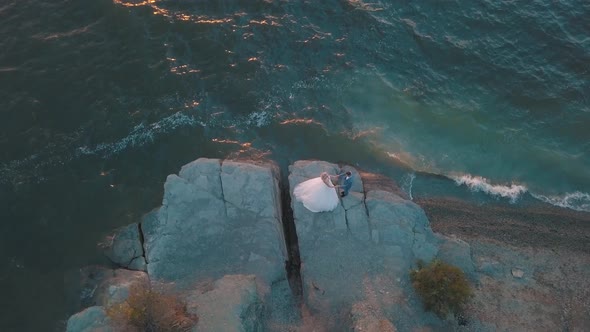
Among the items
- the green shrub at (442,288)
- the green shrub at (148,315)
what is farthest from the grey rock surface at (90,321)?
the green shrub at (442,288)

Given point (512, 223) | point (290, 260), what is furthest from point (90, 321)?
point (512, 223)

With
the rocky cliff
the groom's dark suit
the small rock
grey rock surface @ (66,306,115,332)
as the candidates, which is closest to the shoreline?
the rocky cliff

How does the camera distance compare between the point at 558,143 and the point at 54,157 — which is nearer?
the point at 54,157

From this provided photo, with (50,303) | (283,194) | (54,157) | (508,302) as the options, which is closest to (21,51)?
(54,157)

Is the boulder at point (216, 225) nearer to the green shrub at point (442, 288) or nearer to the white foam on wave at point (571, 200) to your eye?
the green shrub at point (442, 288)

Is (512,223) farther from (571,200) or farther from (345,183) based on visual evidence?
(345,183)

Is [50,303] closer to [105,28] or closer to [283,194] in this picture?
[283,194]

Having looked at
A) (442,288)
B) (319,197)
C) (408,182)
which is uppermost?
(319,197)
